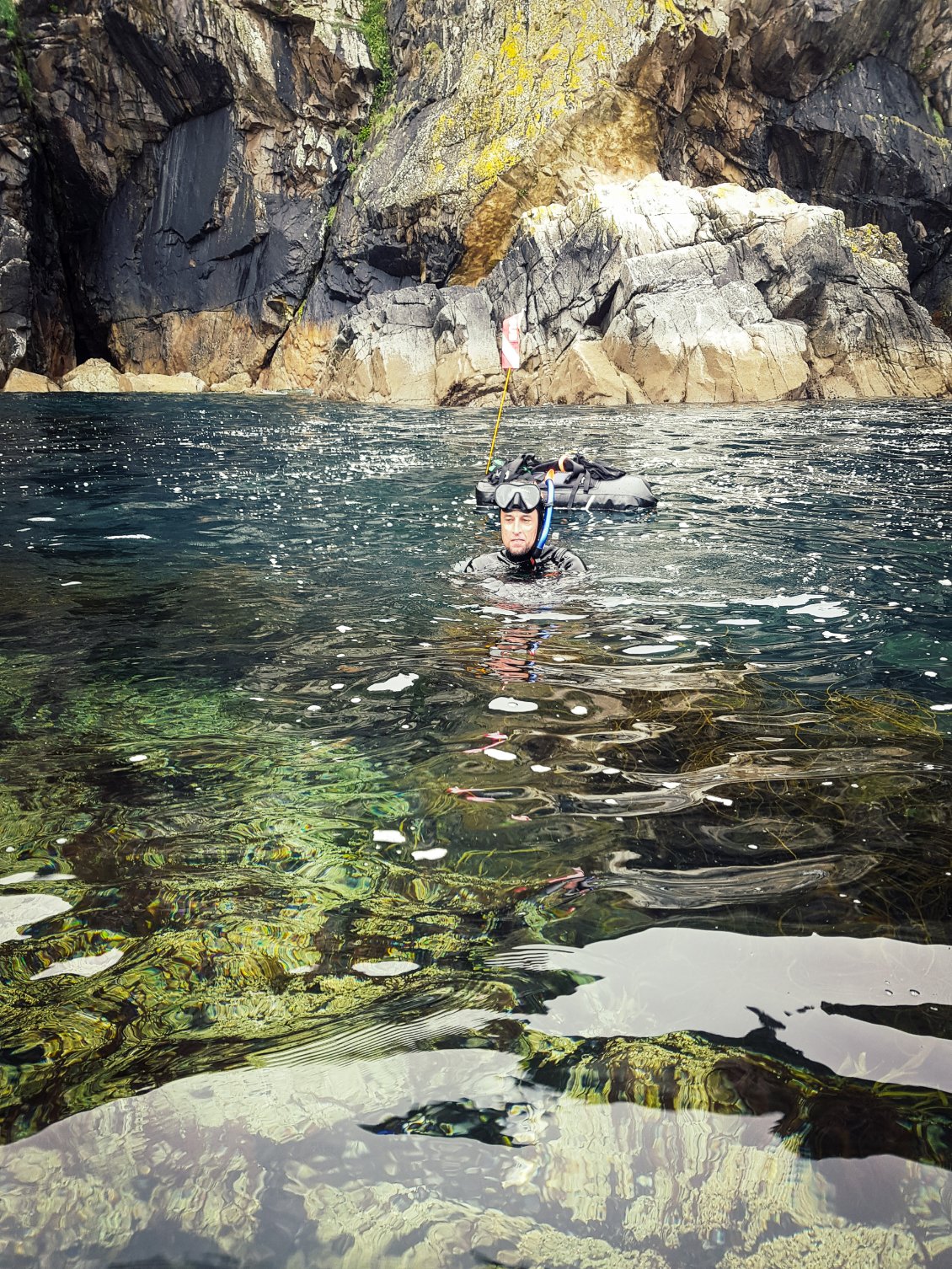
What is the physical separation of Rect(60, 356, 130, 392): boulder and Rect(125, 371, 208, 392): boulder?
25 centimetres

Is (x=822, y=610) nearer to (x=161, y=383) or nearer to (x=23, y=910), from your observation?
(x=23, y=910)

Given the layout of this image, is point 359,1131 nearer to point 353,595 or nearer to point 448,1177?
point 448,1177

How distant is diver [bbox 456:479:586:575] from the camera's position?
5816 mm

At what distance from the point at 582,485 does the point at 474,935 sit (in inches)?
315

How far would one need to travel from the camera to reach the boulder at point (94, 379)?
31219 millimetres

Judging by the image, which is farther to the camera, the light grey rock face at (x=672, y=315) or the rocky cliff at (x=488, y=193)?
the rocky cliff at (x=488, y=193)

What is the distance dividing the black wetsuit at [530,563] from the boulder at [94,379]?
96.6ft

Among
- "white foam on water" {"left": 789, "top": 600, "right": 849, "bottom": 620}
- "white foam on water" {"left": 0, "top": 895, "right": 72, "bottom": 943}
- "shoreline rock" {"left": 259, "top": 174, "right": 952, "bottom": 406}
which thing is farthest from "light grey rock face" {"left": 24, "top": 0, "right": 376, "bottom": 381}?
"white foam on water" {"left": 0, "top": 895, "right": 72, "bottom": 943}

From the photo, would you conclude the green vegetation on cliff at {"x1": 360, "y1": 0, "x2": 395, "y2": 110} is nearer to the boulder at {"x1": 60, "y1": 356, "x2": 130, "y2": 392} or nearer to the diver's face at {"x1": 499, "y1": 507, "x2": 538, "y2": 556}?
the boulder at {"x1": 60, "y1": 356, "x2": 130, "y2": 392}

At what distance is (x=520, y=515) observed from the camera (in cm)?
592

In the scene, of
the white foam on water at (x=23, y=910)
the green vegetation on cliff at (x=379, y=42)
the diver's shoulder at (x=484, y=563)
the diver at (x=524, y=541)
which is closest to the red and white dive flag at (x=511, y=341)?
the diver at (x=524, y=541)

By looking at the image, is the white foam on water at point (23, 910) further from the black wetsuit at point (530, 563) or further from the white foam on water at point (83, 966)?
the black wetsuit at point (530, 563)

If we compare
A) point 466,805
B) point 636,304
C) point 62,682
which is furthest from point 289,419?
point 466,805

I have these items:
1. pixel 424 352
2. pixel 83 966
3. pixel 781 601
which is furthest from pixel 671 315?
pixel 83 966
